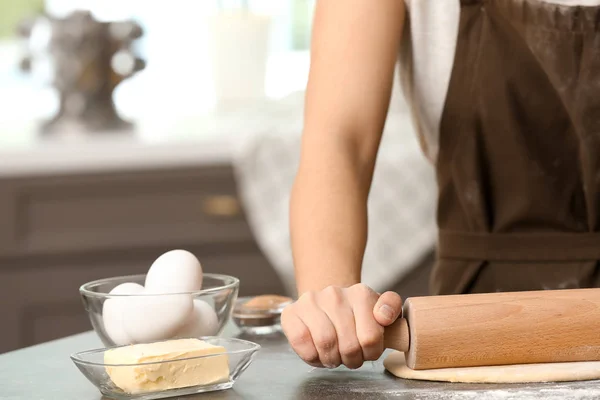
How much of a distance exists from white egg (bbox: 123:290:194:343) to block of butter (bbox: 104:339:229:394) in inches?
2.3

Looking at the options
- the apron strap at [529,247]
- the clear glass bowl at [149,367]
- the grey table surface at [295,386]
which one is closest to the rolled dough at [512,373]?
the grey table surface at [295,386]

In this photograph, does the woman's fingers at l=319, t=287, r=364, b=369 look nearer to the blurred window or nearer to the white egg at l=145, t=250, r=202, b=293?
the white egg at l=145, t=250, r=202, b=293

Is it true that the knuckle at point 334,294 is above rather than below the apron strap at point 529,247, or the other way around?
above

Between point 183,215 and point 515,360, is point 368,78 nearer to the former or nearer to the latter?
point 515,360

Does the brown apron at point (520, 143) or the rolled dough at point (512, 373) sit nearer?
the rolled dough at point (512, 373)

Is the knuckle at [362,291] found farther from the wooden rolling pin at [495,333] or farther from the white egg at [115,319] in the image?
the white egg at [115,319]

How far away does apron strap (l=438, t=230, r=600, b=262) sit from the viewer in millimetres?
1088

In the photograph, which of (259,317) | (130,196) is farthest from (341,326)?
(130,196)

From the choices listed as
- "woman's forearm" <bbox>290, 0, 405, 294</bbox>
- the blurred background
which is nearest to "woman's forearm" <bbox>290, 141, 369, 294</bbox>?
"woman's forearm" <bbox>290, 0, 405, 294</bbox>

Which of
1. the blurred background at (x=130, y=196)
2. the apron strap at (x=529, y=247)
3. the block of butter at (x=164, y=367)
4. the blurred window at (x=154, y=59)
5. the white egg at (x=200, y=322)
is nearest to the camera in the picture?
the block of butter at (x=164, y=367)

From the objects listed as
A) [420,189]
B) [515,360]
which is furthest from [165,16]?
[515,360]

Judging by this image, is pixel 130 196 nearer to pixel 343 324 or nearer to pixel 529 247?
pixel 529 247

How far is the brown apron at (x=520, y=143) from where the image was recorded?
3.65ft

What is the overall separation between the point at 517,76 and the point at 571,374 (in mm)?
479
